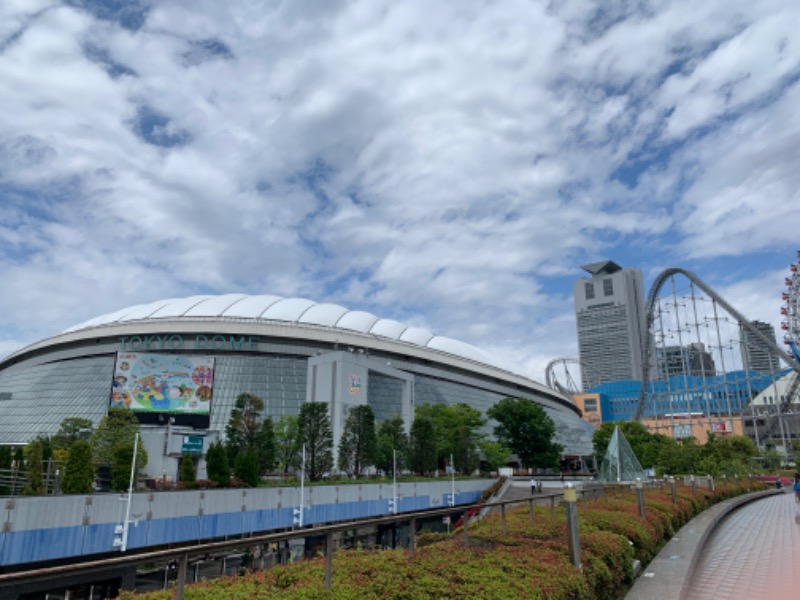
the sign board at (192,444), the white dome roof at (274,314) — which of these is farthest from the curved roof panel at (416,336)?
the sign board at (192,444)

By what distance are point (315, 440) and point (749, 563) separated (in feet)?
82.8

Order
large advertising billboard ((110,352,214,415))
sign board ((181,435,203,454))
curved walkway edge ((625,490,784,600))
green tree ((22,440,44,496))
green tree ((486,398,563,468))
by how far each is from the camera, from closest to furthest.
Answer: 1. curved walkway edge ((625,490,784,600))
2. green tree ((22,440,44,496))
3. sign board ((181,435,203,454))
4. large advertising billboard ((110,352,214,415))
5. green tree ((486,398,563,468))

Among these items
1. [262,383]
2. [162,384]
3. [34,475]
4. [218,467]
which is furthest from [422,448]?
[34,475]

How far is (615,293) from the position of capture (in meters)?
198

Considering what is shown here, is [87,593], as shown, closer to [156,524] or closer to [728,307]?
[156,524]

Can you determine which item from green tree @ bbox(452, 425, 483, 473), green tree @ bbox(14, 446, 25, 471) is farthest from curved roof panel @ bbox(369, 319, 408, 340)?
green tree @ bbox(14, 446, 25, 471)

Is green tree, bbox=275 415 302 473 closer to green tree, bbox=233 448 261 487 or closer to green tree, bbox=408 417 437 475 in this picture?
green tree, bbox=233 448 261 487

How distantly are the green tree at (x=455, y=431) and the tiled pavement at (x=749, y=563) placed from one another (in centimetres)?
2764

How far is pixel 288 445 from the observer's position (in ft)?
122

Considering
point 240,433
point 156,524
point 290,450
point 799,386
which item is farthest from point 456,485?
point 799,386

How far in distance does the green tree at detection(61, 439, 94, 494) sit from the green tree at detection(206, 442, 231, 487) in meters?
6.30

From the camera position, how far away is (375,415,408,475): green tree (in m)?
38.3

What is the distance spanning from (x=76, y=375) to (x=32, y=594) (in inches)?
1805

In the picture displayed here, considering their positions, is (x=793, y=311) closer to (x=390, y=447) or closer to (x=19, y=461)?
(x=390, y=447)
